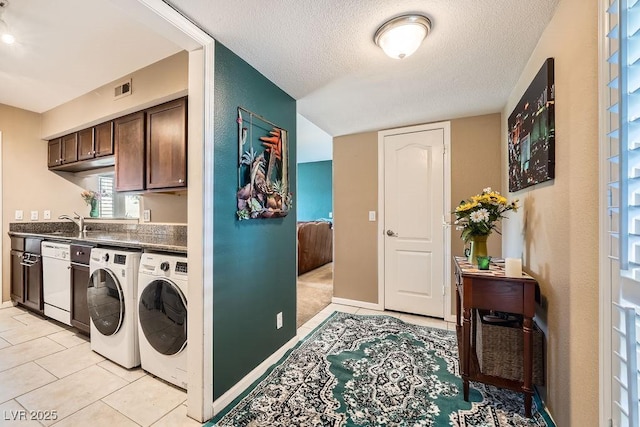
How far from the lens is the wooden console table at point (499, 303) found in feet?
4.67

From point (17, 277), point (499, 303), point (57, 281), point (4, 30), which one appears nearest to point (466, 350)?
point (499, 303)

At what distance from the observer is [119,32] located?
1785mm

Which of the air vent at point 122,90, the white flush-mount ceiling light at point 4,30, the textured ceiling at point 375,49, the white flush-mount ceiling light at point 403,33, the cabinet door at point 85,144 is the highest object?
the white flush-mount ceiling light at point 4,30

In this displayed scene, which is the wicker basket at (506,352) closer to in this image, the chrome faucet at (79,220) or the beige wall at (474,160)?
the beige wall at (474,160)

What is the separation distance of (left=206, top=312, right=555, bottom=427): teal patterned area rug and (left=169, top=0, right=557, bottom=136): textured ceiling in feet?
7.13

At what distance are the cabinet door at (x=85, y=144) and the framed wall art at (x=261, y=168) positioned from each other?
223 centimetres

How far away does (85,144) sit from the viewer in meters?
2.97

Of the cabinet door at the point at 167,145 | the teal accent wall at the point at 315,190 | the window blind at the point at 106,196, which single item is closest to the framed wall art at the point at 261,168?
the cabinet door at the point at 167,145

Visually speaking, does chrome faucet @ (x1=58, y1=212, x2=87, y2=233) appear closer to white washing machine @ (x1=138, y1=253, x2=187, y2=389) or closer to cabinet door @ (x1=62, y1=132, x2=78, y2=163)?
cabinet door @ (x1=62, y1=132, x2=78, y2=163)

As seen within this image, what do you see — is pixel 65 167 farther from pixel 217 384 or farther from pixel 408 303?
pixel 408 303

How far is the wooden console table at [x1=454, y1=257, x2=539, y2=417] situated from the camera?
4.67 feet

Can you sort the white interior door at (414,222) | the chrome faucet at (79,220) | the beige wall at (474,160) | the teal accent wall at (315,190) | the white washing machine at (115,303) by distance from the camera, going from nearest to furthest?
the white washing machine at (115,303) < the beige wall at (474,160) < the white interior door at (414,222) < the chrome faucet at (79,220) < the teal accent wall at (315,190)

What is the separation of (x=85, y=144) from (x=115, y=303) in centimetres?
210

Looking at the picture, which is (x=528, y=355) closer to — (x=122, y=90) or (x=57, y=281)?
(x=122, y=90)
